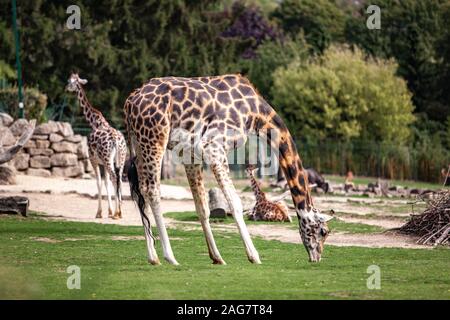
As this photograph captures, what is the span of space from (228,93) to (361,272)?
125 inches

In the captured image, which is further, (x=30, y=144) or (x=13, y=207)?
(x=30, y=144)

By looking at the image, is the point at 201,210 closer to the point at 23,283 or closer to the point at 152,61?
the point at 23,283

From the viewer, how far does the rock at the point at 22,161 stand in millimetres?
33438

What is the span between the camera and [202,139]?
16375 millimetres

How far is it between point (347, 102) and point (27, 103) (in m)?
19.2

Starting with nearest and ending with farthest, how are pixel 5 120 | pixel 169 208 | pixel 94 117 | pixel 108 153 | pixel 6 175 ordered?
pixel 108 153 < pixel 94 117 < pixel 169 208 < pixel 6 175 < pixel 5 120

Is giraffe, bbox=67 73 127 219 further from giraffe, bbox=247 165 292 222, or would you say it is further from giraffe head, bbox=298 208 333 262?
giraffe head, bbox=298 208 333 262

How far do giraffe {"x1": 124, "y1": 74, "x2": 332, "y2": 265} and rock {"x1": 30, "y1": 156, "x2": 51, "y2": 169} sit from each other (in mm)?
17387

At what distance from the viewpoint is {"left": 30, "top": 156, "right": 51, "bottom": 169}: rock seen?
33.9m

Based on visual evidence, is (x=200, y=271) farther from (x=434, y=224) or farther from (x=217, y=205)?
(x=217, y=205)
